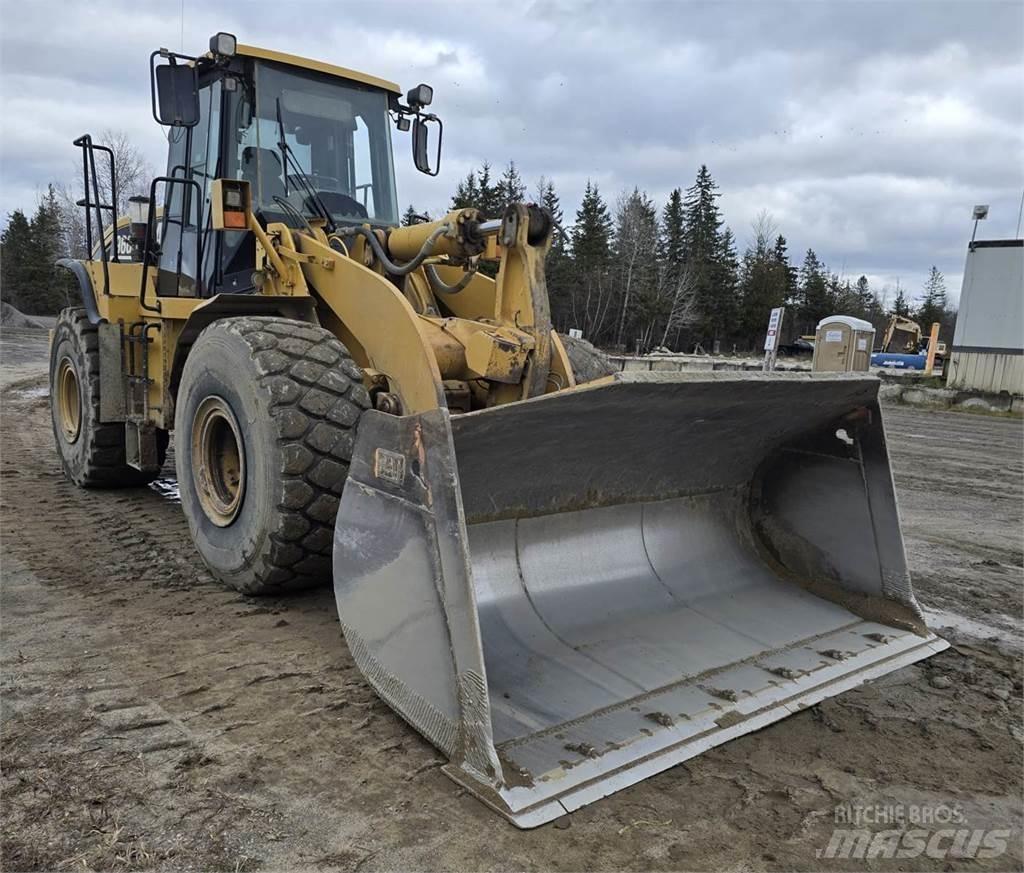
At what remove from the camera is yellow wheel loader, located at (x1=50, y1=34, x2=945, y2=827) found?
2611mm

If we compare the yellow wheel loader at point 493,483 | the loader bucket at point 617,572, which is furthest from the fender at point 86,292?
the loader bucket at point 617,572

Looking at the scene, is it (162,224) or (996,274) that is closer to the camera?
(162,224)

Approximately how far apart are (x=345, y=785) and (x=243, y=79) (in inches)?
155

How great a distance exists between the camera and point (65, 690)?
9.59ft

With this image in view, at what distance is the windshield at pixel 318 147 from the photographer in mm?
4684

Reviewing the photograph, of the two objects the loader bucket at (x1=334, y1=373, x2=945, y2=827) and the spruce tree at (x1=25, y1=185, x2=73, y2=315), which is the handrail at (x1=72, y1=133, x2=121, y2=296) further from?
the spruce tree at (x1=25, y1=185, x2=73, y2=315)

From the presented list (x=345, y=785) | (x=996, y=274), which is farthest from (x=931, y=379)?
(x=345, y=785)

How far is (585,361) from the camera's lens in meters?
4.60

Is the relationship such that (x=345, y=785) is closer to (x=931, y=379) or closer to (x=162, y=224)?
(x=162, y=224)

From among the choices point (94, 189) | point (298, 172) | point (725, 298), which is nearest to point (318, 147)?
point (298, 172)

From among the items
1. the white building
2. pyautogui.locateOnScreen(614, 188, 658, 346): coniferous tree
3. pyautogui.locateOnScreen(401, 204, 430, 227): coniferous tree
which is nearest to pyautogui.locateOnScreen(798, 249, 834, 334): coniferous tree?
pyautogui.locateOnScreen(614, 188, 658, 346): coniferous tree

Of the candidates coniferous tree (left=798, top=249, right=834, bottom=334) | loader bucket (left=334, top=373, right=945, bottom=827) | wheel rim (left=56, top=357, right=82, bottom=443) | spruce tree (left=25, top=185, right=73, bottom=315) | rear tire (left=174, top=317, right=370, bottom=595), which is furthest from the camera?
coniferous tree (left=798, top=249, right=834, bottom=334)

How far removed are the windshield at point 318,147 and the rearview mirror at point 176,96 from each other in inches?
16.0

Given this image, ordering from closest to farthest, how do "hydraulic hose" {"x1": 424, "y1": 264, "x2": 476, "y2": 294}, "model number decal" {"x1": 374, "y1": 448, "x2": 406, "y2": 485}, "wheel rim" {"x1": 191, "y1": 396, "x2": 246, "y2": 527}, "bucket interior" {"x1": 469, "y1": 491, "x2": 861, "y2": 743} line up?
1. "model number decal" {"x1": 374, "y1": 448, "x2": 406, "y2": 485}
2. "bucket interior" {"x1": 469, "y1": 491, "x2": 861, "y2": 743}
3. "wheel rim" {"x1": 191, "y1": 396, "x2": 246, "y2": 527}
4. "hydraulic hose" {"x1": 424, "y1": 264, "x2": 476, "y2": 294}
